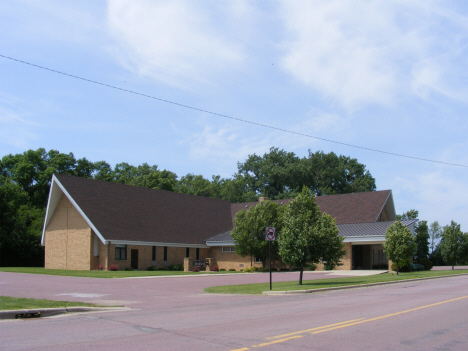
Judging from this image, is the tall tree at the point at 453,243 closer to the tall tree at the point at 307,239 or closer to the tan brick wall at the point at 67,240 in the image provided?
the tall tree at the point at 307,239

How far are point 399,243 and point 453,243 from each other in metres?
15.3

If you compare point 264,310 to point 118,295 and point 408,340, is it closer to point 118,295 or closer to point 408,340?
point 408,340

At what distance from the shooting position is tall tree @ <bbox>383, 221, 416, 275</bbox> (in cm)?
3156

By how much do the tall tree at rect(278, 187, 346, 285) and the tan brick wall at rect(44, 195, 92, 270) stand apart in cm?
1954

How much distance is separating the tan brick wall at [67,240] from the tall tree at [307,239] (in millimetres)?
19542

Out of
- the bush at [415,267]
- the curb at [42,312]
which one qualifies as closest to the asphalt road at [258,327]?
the curb at [42,312]

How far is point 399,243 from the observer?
3191cm

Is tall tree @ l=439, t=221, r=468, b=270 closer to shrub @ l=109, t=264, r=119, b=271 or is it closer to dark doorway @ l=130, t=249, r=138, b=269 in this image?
dark doorway @ l=130, t=249, r=138, b=269

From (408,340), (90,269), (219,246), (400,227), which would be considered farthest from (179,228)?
(408,340)

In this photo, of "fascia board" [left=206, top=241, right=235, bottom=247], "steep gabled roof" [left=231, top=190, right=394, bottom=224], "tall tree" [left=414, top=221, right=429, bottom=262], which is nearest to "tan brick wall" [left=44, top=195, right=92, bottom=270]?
"fascia board" [left=206, top=241, right=235, bottom=247]

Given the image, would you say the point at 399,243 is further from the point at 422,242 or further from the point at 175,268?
the point at 422,242

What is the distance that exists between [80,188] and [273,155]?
52481 mm

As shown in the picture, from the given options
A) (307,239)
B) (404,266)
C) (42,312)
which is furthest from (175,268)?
(42,312)

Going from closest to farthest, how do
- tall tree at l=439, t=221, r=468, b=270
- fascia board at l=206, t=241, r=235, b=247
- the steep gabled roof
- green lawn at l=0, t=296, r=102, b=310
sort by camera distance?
green lawn at l=0, t=296, r=102, b=310, the steep gabled roof, fascia board at l=206, t=241, r=235, b=247, tall tree at l=439, t=221, r=468, b=270
